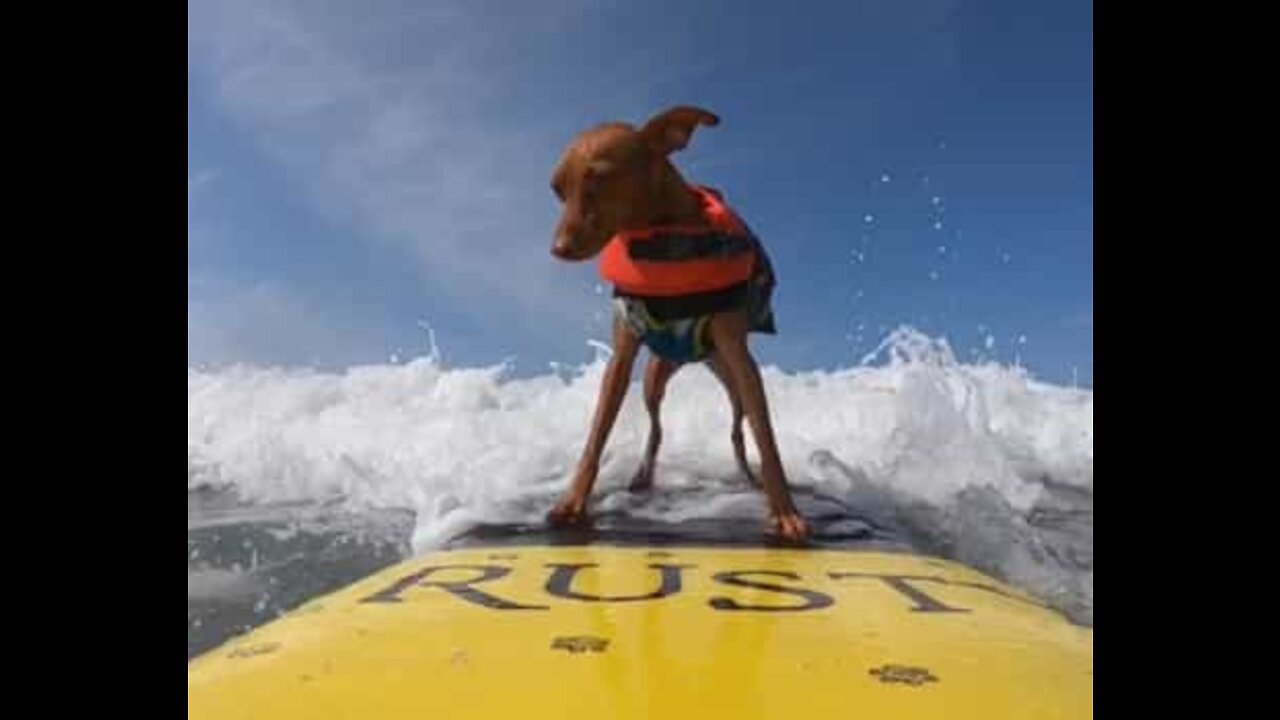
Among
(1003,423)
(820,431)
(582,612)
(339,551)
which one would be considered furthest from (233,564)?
(1003,423)

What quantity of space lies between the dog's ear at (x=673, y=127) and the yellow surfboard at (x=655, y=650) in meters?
1.43

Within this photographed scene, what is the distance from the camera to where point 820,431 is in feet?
23.1

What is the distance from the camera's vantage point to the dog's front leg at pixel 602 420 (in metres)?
3.50

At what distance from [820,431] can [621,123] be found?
4.28 meters

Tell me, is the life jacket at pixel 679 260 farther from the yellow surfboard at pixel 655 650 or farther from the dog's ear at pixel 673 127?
the yellow surfboard at pixel 655 650

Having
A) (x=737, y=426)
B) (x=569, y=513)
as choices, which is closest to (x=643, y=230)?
(x=569, y=513)

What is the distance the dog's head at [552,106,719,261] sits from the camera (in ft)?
10.2

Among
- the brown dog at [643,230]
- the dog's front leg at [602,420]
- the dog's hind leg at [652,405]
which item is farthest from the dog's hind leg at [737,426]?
the dog's front leg at [602,420]

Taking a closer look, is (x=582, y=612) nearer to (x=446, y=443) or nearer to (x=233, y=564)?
(x=233, y=564)

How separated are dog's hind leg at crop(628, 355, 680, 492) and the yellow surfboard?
1.56 meters

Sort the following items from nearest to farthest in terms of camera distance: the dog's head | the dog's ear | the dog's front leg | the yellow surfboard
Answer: the yellow surfboard
the dog's head
the dog's ear
the dog's front leg

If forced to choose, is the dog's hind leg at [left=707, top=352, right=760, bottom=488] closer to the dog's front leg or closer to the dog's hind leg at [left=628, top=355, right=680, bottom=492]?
the dog's hind leg at [left=628, top=355, right=680, bottom=492]

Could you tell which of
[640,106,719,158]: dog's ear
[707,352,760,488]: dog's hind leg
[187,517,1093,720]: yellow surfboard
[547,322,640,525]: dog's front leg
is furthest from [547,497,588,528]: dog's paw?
[640,106,719,158]: dog's ear
